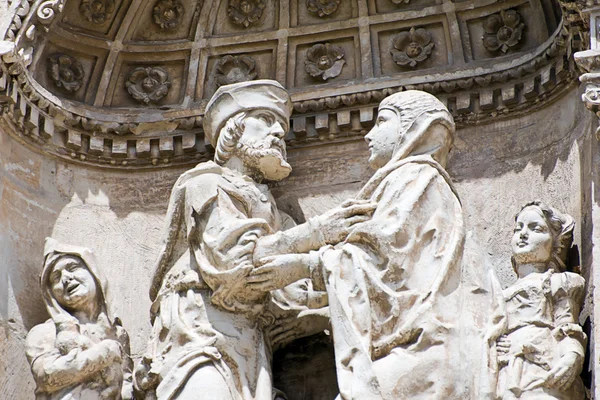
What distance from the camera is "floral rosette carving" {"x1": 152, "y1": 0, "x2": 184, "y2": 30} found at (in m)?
10.5

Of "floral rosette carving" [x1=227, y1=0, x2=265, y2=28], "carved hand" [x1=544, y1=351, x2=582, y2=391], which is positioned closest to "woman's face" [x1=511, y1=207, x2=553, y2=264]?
"carved hand" [x1=544, y1=351, x2=582, y2=391]

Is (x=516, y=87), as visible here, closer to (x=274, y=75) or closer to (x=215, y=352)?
(x=274, y=75)

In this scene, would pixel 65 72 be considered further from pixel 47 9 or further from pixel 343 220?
pixel 343 220

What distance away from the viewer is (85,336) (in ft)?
30.8

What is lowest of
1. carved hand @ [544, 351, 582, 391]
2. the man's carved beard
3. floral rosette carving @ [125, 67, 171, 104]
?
carved hand @ [544, 351, 582, 391]

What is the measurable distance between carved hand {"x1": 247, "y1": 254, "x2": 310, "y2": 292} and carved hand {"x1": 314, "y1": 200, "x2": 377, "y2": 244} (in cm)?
16

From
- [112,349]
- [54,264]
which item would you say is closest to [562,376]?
[112,349]

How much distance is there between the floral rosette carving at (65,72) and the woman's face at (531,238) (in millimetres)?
2533

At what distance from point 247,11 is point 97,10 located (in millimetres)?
793

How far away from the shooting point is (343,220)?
902cm

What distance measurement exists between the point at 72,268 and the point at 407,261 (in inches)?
70.3

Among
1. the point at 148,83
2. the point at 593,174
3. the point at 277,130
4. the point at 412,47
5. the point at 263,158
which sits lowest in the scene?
the point at 593,174

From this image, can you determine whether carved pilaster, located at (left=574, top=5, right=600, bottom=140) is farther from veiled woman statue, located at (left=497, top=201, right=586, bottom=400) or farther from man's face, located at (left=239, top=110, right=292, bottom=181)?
man's face, located at (left=239, top=110, right=292, bottom=181)

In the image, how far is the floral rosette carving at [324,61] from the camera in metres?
10.4
